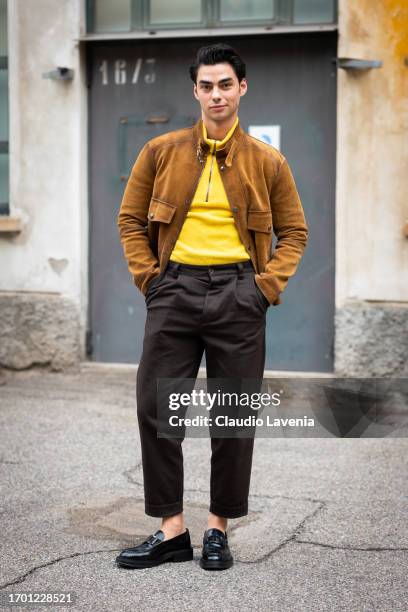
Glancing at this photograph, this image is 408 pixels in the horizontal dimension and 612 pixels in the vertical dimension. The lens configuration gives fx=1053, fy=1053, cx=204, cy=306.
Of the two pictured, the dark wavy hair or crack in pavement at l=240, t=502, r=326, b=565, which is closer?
the dark wavy hair

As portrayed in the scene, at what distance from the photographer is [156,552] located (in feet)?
14.3

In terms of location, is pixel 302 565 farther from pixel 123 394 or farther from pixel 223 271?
pixel 123 394

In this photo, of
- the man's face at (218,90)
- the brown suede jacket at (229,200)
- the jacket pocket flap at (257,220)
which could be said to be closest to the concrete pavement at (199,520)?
the brown suede jacket at (229,200)

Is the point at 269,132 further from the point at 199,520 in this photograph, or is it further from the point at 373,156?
the point at 199,520

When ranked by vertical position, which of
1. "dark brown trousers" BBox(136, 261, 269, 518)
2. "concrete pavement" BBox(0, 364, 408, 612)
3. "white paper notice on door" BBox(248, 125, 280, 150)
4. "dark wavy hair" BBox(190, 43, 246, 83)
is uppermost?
"dark wavy hair" BBox(190, 43, 246, 83)

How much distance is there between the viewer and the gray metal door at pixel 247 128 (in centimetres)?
827

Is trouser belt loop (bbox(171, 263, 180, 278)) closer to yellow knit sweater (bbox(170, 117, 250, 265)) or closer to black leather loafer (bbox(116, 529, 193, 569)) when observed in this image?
yellow knit sweater (bbox(170, 117, 250, 265))

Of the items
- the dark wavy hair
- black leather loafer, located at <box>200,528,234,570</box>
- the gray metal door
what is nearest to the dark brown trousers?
black leather loafer, located at <box>200,528,234,570</box>

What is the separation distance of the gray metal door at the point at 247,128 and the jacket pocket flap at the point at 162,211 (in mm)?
4050

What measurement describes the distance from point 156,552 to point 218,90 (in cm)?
192

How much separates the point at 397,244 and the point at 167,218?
3960mm

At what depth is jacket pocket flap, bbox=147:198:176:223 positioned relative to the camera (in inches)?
170

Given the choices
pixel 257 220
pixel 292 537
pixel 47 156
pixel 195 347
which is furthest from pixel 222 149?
pixel 47 156

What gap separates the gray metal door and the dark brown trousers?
13.1 feet
